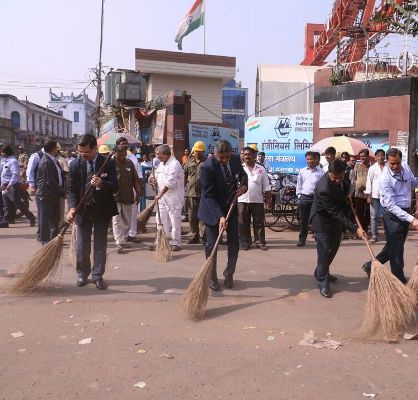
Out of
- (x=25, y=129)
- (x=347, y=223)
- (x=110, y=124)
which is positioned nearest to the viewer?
(x=347, y=223)

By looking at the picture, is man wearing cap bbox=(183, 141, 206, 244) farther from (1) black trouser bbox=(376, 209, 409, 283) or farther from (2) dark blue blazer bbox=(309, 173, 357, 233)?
(1) black trouser bbox=(376, 209, 409, 283)

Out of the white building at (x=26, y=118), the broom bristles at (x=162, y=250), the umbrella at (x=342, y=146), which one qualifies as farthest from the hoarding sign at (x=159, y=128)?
the white building at (x=26, y=118)

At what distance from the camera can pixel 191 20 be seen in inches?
909

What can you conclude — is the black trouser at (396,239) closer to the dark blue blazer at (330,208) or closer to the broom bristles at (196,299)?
the dark blue blazer at (330,208)

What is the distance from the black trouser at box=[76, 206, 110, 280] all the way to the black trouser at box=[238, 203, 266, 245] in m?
3.05

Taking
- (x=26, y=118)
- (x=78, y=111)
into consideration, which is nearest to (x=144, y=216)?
(x=26, y=118)

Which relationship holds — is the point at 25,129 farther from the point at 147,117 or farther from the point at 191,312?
the point at 191,312

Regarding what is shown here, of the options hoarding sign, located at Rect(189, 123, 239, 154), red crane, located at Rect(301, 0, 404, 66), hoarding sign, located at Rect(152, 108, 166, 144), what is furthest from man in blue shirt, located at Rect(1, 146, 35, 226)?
red crane, located at Rect(301, 0, 404, 66)

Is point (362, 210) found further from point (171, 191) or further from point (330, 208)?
point (330, 208)

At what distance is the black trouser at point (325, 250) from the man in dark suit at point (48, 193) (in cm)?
357

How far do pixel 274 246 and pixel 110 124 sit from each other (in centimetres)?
2048

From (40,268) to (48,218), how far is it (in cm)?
155

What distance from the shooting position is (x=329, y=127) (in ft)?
48.6

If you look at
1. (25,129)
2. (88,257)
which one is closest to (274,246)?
(88,257)
